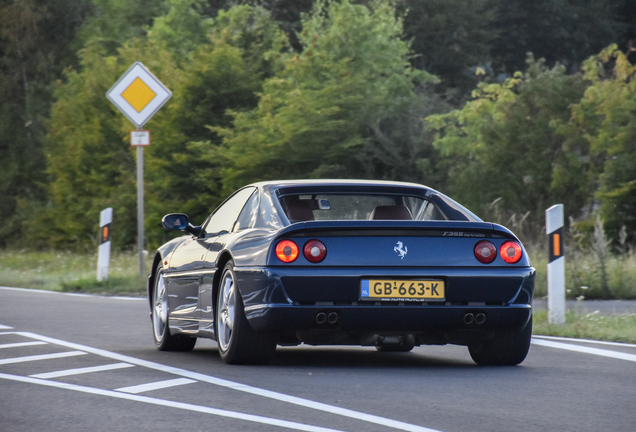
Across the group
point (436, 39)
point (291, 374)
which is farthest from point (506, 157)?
point (436, 39)

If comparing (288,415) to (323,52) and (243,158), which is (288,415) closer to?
(243,158)

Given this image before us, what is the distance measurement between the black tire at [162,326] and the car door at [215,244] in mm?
647

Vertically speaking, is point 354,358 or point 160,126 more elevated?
point 160,126

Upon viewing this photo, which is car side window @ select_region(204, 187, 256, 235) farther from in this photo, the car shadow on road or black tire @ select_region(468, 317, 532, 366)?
black tire @ select_region(468, 317, 532, 366)

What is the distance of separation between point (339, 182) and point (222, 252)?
3.22 ft

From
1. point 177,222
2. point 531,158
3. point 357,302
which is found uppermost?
point 531,158

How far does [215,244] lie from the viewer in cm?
855

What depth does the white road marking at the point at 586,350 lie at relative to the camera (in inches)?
340

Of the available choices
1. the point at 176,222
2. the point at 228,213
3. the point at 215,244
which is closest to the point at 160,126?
the point at 176,222

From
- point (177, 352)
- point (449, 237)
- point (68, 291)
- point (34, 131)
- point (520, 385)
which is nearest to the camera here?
point (520, 385)

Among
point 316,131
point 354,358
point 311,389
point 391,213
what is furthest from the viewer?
point 316,131

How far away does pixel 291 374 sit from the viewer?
293 inches

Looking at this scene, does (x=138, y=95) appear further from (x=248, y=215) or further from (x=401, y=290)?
(x=401, y=290)

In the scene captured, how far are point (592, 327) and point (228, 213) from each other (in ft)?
11.7
